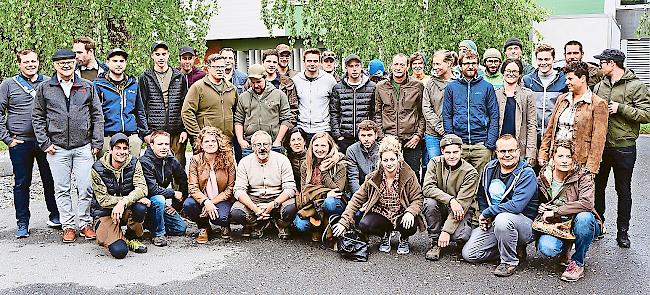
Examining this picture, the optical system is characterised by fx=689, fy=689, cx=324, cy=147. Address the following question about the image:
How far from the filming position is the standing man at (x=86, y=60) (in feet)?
26.5

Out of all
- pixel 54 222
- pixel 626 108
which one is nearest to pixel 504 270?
pixel 626 108

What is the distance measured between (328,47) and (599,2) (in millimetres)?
10160

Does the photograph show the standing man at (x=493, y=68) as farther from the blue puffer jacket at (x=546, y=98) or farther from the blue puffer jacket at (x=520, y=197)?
the blue puffer jacket at (x=520, y=197)

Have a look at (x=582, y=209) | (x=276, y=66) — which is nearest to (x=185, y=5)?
(x=276, y=66)

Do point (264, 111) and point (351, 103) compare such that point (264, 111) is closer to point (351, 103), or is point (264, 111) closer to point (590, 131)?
point (351, 103)

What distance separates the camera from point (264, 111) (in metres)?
7.93

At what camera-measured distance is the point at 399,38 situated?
53.8 ft

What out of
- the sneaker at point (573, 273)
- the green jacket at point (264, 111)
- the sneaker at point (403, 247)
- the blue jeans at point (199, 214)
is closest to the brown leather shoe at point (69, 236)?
the blue jeans at point (199, 214)

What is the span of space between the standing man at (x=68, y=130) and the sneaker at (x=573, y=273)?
475 centimetres

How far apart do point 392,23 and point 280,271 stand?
36.6 feet

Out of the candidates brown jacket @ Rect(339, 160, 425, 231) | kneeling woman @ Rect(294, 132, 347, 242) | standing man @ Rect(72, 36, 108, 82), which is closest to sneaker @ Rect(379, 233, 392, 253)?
brown jacket @ Rect(339, 160, 425, 231)

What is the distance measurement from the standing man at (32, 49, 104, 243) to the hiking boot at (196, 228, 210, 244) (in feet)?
3.72

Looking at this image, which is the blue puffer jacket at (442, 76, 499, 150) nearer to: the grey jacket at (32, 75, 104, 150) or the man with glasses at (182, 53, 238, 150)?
the man with glasses at (182, 53, 238, 150)

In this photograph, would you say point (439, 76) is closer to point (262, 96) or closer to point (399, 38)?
point (262, 96)
